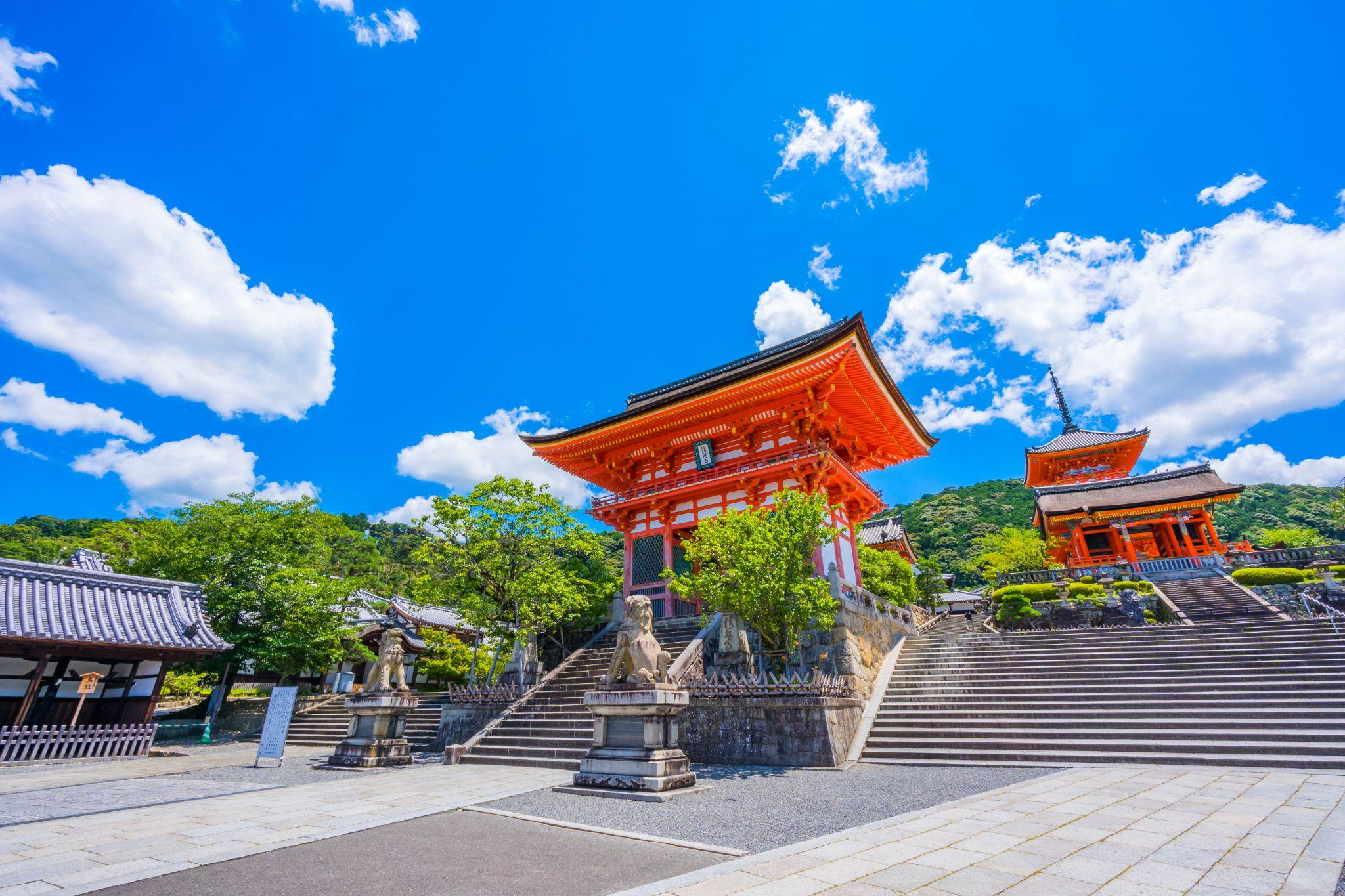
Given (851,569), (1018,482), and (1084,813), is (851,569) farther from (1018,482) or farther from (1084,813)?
(1018,482)

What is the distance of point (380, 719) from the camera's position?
1187 cm

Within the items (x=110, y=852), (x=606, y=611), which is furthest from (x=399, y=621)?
(x=110, y=852)

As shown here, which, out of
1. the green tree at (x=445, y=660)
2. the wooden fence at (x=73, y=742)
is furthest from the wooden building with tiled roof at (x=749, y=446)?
the wooden fence at (x=73, y=742)

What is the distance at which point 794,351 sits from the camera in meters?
17.8

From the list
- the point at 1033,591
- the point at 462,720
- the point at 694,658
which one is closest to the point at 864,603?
the point at 694,658

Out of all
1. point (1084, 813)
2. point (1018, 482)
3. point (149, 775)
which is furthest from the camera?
point (1018, 482)

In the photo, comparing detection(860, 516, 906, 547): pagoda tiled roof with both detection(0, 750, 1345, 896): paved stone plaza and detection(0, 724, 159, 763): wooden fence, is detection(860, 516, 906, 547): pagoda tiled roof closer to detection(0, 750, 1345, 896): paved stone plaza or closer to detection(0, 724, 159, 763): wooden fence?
detection(0, 750, 1345, 896): paved stone plaza

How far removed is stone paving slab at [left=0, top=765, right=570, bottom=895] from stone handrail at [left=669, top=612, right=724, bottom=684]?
12.5 feet

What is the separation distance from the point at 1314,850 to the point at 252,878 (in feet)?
26.5

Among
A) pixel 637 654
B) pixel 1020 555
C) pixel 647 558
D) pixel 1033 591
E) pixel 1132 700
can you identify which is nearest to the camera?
pixel 637 654

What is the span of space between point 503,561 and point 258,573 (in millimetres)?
10572

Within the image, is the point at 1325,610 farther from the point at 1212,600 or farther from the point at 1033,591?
the point at 1033,591

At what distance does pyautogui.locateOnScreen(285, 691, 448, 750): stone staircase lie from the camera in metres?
15.7

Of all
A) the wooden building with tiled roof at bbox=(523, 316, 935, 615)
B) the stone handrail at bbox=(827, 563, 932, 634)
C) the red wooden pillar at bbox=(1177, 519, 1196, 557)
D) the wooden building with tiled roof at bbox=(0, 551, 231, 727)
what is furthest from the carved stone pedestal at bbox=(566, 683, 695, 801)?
the red wooden pillar at bbox=(1177, 519, 1196, 557)
